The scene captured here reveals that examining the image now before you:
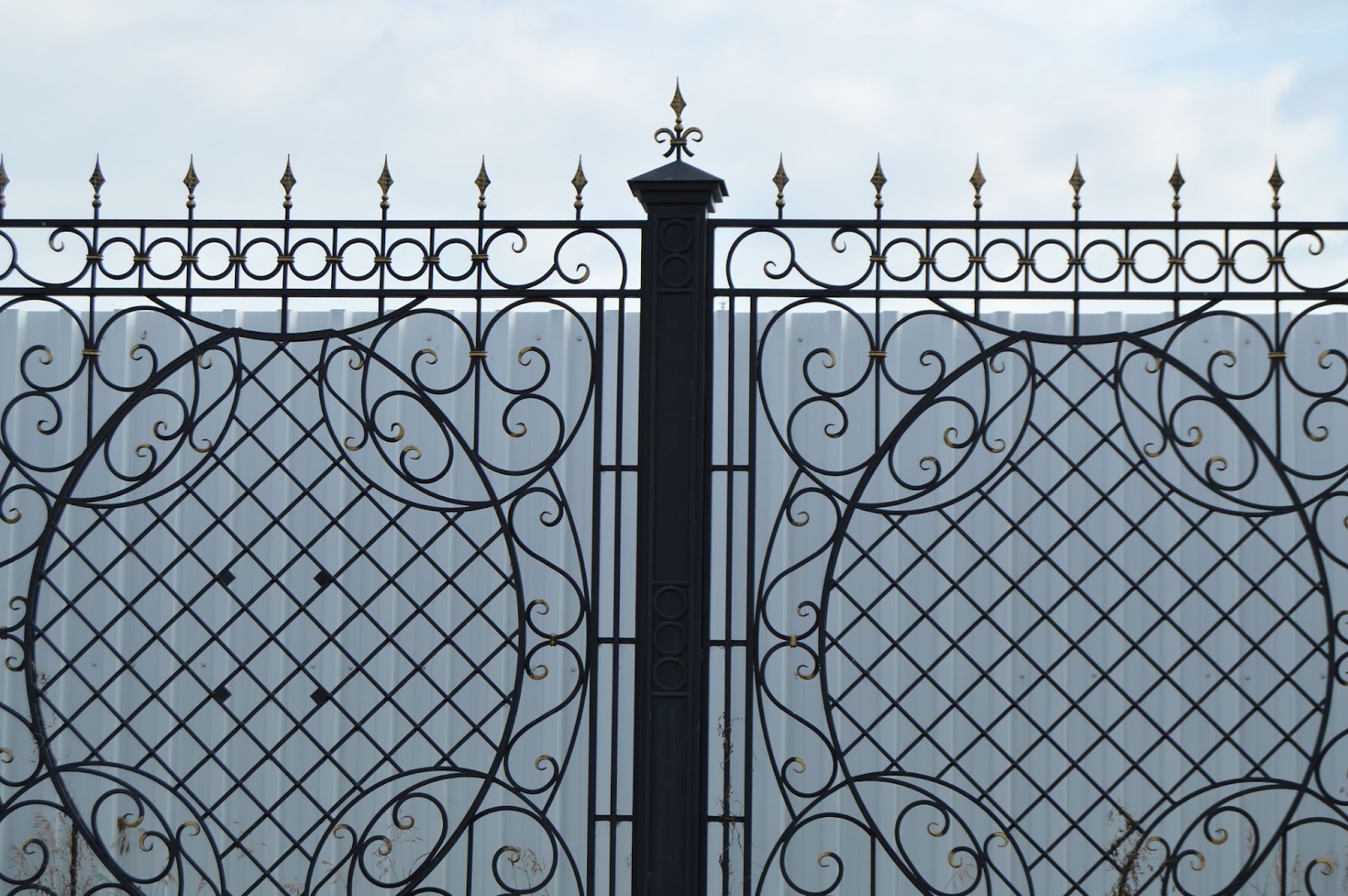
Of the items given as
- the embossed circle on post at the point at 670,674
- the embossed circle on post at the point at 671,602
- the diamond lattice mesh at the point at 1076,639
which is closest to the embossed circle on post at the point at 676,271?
the embossed circle on post at the point at 671,602

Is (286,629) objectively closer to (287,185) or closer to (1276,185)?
(287,185)

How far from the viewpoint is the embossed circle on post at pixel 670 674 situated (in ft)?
10.5

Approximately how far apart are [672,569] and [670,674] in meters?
0.26

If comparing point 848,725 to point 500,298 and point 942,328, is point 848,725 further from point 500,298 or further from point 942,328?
point 500,298

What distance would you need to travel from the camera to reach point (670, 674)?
10.5ft

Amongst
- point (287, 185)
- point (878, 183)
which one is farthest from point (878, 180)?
point (287, 185)

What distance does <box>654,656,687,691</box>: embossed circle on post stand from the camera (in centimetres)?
321

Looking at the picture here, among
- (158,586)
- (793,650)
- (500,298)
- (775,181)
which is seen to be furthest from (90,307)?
(793,650)

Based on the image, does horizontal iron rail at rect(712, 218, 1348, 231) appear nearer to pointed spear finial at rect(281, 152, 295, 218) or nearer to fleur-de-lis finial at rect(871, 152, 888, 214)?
fleur-de-lis finial at rect(871, 152, 888, 214)

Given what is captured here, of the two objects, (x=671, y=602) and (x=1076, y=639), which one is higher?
(x=671, y=602)

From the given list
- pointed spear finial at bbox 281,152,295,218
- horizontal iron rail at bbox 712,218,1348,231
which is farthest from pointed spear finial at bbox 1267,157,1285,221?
pointed spear finial at bbox 281,152,295,218

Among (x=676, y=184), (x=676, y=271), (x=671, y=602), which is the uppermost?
(x=676, y=184)

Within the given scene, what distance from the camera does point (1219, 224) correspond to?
126 inches

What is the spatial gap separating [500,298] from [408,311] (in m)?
0.24
